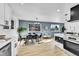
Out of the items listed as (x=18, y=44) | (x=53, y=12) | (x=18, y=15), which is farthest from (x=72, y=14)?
(x=18, y=44)

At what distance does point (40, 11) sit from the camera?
8.21 feet

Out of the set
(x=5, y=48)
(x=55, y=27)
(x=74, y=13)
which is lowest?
(x=5, y=48)

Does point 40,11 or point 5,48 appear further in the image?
point 40,11

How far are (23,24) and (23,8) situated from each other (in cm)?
37

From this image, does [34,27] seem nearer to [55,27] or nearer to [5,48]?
[55,27]

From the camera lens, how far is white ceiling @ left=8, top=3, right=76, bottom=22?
2.37m

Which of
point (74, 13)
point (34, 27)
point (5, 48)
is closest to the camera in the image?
point (5, 48)

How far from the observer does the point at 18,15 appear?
8.13 feet

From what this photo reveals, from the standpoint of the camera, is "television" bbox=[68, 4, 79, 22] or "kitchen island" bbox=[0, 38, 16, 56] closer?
"kitchen island" bbox=[0, 38, 16, 56]

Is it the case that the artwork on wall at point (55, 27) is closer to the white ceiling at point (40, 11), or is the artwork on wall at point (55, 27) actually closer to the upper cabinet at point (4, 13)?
the white ceiling at point (40, 11)

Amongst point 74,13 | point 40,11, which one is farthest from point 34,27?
point 74,13

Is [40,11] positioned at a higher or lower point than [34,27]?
higher

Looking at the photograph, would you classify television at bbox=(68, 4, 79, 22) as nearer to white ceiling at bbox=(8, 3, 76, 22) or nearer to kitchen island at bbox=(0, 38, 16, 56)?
white ceiling at bbox=(8, 3, 76, 22)

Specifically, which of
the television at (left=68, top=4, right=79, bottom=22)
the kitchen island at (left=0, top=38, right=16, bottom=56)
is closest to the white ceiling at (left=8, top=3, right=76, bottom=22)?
the television at (left=68, top=4, right=79, bottom=22)
